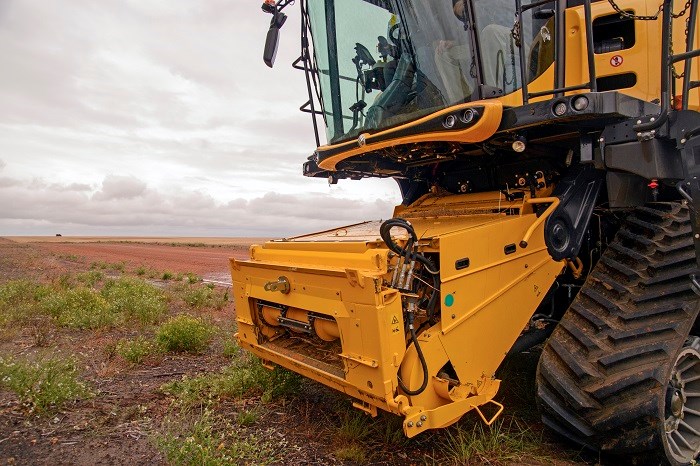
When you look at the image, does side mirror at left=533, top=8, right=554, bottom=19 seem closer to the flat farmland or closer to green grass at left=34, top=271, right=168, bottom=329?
the flat farmland

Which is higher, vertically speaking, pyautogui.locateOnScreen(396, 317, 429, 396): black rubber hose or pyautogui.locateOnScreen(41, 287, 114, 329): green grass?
pyautogui.locateOnScreen(396, 317, 429, 396): black rubber hose

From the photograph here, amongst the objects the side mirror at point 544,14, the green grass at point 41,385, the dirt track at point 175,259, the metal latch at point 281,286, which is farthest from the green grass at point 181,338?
the dirt track at point 175,259

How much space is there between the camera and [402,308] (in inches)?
114

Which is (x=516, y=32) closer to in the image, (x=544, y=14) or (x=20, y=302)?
(x=544, y=14)

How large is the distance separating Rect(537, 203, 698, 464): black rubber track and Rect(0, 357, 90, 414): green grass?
141 inches

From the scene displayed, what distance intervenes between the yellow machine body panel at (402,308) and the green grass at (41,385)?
149 cm

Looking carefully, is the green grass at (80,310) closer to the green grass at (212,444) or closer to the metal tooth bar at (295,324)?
the green grass at (212,444)

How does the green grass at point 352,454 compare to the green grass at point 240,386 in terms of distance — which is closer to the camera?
the green grass at point 352,454

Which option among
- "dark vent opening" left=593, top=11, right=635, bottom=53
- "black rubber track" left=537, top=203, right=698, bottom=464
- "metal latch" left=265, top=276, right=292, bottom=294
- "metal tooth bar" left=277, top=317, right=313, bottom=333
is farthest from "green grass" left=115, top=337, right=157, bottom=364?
"dark vent opening" left=593, top=11, right=635, bottom=53

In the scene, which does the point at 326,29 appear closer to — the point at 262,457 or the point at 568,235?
the point at 568,235

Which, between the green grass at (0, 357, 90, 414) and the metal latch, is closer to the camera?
the metal latch

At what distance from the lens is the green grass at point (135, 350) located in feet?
17.0

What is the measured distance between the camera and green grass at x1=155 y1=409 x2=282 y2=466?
9.21ft

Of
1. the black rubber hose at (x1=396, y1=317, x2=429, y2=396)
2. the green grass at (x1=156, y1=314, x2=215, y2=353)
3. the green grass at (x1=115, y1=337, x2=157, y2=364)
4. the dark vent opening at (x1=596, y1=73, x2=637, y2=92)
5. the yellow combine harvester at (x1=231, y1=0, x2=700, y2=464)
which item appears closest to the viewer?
the black rubber hose at (x1=396, y1=317, x2=429, y2=396)
